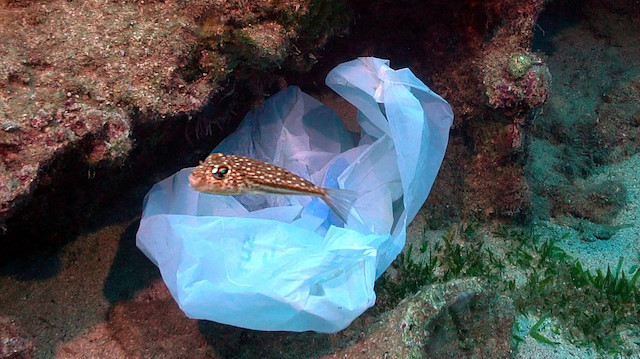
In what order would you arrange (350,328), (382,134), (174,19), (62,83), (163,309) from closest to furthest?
(62,83) < (174,19) < (350,328) < (163,309) < (382,134)

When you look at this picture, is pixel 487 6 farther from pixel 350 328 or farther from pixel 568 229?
pixel 350 328

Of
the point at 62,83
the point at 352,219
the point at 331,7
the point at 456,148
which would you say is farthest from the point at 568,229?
the point at 62,83

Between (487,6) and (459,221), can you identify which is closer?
(487,6)

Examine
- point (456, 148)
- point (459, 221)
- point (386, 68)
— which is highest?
point (386, 68)

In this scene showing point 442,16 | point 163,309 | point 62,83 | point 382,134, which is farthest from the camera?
point 442,16

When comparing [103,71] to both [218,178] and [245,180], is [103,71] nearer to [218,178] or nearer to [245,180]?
[218,178]

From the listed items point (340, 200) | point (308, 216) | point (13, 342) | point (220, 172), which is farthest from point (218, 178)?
point (13, 342)

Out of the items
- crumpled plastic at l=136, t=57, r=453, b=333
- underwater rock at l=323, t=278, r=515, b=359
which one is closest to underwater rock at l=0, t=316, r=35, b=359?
crumpled plastic at l=136, t=57, r=453, b=333
